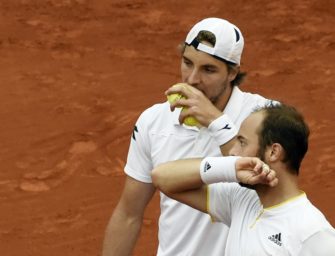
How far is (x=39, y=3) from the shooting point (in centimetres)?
1625

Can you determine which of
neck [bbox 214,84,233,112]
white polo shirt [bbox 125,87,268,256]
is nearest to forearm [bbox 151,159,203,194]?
white polo shirt [bbox 125,87,268,256]

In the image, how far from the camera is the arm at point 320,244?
477 centimetres

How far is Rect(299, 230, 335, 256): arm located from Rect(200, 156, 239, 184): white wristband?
54 cm

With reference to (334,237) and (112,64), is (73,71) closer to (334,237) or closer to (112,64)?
(112,64)

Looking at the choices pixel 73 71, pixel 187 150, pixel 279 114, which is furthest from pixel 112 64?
pixel 279 114

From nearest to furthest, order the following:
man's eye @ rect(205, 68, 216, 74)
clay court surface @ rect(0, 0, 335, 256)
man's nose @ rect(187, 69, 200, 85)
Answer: man's nose @ rect(187, 69, 200, 85), man's eye @ rect(205, 68, 216, 74), clay court surface @ rect(0, 0, 335, 256)

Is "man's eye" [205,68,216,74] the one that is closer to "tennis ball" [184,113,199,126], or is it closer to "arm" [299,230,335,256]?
"tennis ball" [184,113,199,126]

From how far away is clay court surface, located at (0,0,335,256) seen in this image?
1090 centimetres

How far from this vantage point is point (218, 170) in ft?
17.4

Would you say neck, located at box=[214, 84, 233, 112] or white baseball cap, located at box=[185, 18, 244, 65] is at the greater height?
white baseball cap, located at box=[185, 18, 244, 65]

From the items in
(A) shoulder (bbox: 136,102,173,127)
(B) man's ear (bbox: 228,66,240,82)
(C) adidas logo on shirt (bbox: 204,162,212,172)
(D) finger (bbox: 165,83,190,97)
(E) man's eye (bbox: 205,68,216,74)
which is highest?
(D) finger (bbox: 165,83,190,97)

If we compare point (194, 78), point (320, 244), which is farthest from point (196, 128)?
point (320, 244)

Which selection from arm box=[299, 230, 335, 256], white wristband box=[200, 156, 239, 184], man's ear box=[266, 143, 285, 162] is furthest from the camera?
white wristband box=[200, 156, 239, 184]

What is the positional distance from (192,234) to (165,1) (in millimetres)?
10655
